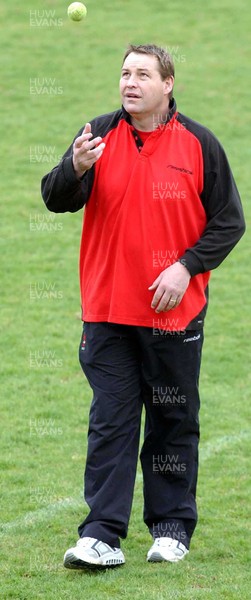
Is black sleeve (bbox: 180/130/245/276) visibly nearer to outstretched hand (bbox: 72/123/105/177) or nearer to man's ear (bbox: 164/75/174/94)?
man's ear (bbox: 164/75/174/94)

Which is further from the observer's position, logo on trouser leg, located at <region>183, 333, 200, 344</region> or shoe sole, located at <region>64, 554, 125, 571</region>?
logo on trouser leg, located at <region>183, 333, 200, 344</region>

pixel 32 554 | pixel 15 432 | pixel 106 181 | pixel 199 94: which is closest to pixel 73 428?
pixel 15 432

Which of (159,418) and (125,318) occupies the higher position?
(125,318)

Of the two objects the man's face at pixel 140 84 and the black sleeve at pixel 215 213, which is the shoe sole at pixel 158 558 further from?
the man's face at pixel 140 84

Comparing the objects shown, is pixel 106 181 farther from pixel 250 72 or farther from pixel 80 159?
pixel 250 72

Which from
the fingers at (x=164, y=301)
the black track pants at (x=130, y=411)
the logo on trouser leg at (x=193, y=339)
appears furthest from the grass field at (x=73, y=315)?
the fingers at (x=164, y=301)

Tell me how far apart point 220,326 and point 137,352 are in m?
4.64

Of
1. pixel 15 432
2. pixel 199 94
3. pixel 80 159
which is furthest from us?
pixel 199 94

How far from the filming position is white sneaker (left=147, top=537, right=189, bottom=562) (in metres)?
5.83

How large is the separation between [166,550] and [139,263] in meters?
1.37

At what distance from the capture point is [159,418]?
5.94 meters

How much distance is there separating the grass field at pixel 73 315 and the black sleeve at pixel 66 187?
1682mm

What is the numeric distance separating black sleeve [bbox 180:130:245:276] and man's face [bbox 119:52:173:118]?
0.32 metres

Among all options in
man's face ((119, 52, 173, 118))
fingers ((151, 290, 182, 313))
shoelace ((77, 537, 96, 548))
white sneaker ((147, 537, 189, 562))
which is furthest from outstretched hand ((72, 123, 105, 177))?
white sneaker ((147, 537, 189, 562))
